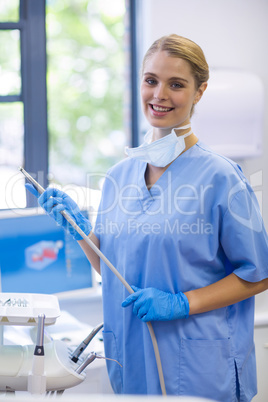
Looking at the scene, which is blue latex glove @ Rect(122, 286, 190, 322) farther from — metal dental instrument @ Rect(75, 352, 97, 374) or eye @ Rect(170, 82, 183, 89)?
eye @ Rect(170, 82, 183, 89)

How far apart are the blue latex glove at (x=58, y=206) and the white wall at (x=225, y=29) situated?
0.98 m

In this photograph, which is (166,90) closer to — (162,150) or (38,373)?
(162,150)

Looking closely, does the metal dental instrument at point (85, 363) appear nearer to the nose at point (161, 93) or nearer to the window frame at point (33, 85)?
the nose at point (161, 93)

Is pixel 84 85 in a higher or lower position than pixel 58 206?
higher

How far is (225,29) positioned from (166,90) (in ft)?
3.16

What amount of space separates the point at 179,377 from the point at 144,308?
225 millimetres

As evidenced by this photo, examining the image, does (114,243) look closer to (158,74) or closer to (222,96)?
(158,74)

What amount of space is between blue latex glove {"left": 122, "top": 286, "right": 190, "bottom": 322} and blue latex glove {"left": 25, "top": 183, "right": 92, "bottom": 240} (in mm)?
276

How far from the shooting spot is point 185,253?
4.56 feet

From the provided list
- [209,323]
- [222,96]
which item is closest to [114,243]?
[209,323]

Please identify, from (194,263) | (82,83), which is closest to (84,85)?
(82,83)

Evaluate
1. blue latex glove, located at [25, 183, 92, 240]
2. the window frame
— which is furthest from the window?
blue latex glove, located at [25, 183, 92, 240]

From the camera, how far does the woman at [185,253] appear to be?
4.54 feet

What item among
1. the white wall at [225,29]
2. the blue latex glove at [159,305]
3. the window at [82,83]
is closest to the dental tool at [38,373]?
the blue latex glove at [159,305]
